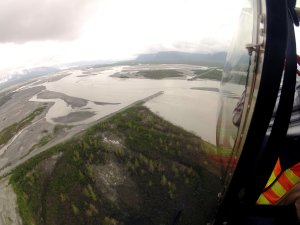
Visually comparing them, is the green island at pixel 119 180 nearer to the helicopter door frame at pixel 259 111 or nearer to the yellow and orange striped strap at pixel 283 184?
the yellow and orange striped strap at pixel 283 184

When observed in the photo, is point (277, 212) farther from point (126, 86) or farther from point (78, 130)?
point (126, 86)

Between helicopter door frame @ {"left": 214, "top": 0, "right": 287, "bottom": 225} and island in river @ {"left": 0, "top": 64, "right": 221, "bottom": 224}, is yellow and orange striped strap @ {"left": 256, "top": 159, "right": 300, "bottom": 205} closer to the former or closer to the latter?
helicopter door frame @ {"left": 214, "top": 0, "right": 287, "bottom": 225}

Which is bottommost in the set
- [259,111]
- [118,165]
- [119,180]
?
[119,180]

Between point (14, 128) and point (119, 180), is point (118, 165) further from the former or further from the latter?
point (14, 128)

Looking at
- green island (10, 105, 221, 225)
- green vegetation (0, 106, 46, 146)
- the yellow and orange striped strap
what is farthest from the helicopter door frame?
green vegetation (0, 106, 46, 146)

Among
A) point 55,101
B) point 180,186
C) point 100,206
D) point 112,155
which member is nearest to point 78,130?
point 112,155

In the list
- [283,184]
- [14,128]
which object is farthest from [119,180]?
[14,128]

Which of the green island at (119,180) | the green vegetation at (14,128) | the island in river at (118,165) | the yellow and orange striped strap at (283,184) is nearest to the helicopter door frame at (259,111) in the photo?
the yellow and orange striped strap at (283,184)
